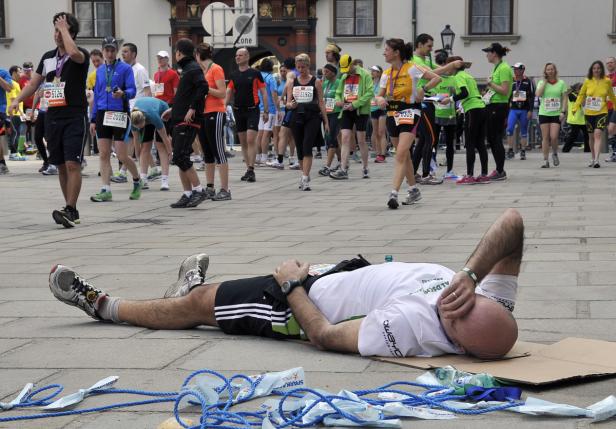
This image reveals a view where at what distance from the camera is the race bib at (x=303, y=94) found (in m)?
14.1

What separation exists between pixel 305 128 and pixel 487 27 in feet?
65.3

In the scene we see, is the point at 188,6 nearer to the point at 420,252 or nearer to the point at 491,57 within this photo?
the point at 491,57

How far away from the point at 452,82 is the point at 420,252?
7.80m

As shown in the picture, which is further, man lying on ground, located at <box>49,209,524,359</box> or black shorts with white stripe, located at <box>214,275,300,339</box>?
black shorts with white stripe, located at <box>214,275,300,339</box>

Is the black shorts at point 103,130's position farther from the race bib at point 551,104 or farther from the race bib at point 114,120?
the race bib at point 551,104

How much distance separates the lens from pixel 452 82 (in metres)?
15.1

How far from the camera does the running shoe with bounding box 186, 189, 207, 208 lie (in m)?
11.9

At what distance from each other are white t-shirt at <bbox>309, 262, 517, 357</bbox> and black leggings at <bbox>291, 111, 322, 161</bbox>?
945cm

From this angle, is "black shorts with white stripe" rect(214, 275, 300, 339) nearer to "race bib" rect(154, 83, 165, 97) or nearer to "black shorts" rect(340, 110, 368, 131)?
"black shorts" rect(340, 110, 368, 131)

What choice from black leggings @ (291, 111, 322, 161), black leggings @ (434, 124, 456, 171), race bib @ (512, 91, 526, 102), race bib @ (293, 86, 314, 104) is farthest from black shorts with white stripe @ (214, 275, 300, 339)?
race bib @ (512, 91, 526, 102)

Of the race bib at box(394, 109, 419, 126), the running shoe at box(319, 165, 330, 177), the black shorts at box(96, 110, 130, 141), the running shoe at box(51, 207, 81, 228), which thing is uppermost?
the race bib at box(394, 109, 419, 126)

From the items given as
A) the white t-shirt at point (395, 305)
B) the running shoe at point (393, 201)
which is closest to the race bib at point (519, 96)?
the running shoe at point (393, 201)

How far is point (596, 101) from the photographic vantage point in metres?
17.6

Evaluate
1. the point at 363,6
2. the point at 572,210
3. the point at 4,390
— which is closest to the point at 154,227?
the point at 572,210
